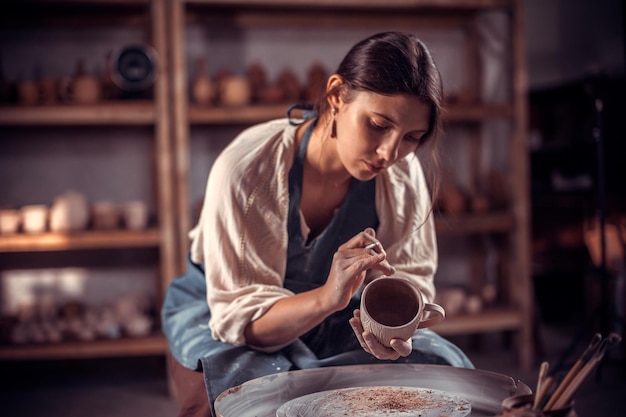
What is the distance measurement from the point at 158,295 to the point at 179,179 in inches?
26.2

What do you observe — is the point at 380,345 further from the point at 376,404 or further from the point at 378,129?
the point at 378,129

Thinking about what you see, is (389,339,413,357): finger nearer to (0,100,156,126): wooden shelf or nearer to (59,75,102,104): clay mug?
(0,100,156,126): wooden shelf

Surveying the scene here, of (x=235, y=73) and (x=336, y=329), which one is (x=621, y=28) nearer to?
(x=235, y=73)

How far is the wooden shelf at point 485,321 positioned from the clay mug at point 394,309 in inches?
84.2

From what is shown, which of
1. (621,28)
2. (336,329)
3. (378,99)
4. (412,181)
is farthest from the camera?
(621,28)

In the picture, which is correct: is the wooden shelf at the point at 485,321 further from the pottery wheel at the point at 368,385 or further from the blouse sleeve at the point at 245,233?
the pottery wheel at the point at 368,385

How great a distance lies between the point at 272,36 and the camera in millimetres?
3502

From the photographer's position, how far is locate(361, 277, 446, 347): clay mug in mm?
1134

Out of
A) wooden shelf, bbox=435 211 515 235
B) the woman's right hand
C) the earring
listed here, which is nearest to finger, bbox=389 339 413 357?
the woman's right hand

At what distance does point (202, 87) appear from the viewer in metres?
3.20

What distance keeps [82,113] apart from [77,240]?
0.56 meters

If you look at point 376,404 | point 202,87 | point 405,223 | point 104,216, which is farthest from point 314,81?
point 376,404

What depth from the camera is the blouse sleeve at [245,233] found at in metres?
1.39

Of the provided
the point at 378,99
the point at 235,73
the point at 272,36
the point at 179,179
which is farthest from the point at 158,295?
the point at 378,99
